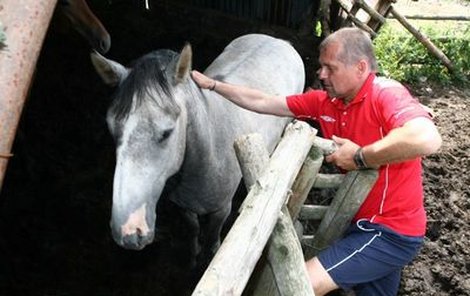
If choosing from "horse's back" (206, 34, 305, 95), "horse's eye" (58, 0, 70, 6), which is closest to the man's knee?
"horse's back" (206, 34, 305, 95)

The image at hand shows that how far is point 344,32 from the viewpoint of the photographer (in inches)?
121

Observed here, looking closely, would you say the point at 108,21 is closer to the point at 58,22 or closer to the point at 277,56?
the point at 58,22

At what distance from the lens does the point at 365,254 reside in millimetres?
3053

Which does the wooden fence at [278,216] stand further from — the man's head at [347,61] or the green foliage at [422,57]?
the green foliage at [422,57]

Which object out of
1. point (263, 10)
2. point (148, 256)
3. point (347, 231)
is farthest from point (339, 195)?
point (263, 10)

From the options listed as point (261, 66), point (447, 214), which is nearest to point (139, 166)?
point (261, 66)

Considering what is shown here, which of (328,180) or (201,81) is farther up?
(201,81)

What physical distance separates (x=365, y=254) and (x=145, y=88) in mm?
1612

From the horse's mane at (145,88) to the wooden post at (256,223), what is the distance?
73cm

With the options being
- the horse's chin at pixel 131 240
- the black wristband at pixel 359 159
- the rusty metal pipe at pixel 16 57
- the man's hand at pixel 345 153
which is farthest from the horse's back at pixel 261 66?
the rusty metal pipe at pixel 16 57

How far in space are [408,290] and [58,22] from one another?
16.8 feet

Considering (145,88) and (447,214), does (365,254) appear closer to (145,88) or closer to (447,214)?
(145,88)

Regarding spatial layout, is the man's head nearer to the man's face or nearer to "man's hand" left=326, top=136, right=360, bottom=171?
the man's face

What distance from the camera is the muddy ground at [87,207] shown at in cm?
446
